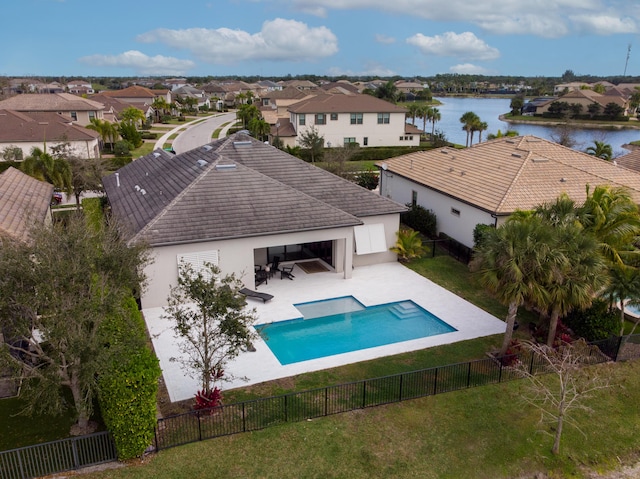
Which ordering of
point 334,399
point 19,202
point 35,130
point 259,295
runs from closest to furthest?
1. point 334,399
2. point 259,295
3. point 19,202
4. point 35,130

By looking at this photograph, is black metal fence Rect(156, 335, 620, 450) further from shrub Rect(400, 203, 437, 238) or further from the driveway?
the driveway

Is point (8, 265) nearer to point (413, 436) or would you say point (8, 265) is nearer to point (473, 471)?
point (413, 436)

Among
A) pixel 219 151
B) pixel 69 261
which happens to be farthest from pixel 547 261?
pixel 219 151

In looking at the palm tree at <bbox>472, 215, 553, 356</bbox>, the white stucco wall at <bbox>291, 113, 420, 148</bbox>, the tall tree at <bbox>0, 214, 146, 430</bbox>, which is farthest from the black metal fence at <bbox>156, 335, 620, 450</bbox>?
the white stucco wall at <bbox>291, 113, 420, 148</bbox>

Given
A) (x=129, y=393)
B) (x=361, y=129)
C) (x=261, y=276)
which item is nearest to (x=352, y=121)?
(x=361, y=129)

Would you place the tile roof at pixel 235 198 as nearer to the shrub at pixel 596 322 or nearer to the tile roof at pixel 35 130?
the shrub at pixel 596 322

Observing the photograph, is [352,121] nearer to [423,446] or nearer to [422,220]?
[422,220]
